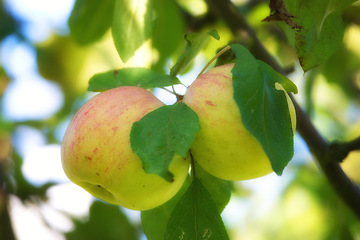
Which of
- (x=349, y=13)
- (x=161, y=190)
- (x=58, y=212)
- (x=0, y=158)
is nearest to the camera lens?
(x=161, y=190)

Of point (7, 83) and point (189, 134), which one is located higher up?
point (189, 134)

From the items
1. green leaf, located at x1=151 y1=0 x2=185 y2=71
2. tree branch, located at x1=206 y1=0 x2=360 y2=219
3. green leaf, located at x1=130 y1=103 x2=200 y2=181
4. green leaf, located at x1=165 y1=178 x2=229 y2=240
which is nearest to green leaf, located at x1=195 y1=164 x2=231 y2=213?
green leaf, located at x1=165 y1=178 x2=229 y2=240

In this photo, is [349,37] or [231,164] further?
[349,37]

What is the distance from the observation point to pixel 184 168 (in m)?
0.88

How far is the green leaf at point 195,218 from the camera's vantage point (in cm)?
95

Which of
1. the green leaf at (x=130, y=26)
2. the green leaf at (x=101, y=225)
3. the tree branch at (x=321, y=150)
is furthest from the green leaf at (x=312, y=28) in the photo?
the green leaf at (x=101, y=225)

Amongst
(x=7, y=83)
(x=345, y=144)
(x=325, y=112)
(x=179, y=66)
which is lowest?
(x=325, y=112)

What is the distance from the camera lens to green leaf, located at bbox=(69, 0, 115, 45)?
4.54 ft

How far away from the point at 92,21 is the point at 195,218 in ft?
2.46

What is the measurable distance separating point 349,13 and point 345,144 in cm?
47

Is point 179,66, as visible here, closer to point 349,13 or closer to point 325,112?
point 349,13

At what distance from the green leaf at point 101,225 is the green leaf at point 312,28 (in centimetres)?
125

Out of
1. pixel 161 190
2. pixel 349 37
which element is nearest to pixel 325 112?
pixel 349 37

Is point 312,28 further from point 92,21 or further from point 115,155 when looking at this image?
point 92,21
